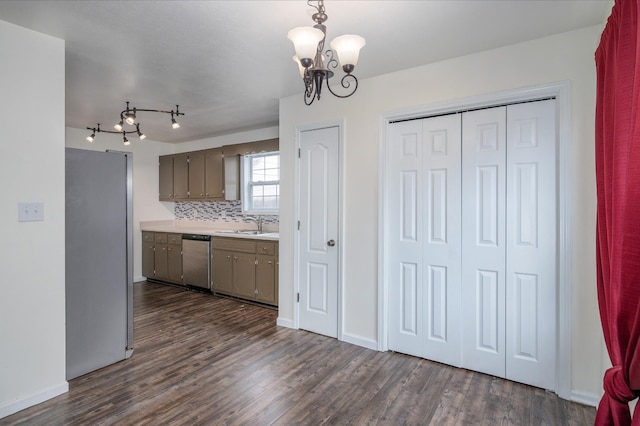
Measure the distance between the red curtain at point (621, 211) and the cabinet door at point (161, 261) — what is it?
555cm

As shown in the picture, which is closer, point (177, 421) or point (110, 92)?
point (177, 421)

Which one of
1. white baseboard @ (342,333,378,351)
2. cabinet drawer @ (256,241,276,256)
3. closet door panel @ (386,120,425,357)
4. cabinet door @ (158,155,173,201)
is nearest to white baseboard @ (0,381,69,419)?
white baseboard @ (342,333,378,351)

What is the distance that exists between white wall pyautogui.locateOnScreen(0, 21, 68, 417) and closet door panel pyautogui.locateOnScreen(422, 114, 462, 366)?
2.76 metres

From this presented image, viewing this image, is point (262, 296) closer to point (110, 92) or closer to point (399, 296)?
point (399, 296)

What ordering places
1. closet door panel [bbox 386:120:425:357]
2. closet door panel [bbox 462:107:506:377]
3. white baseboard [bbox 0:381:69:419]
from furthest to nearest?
closet door panel [bbox 386:120:425:357]
closet door panel [bbox 462:107:506:377]
white baseboard [bbox 0:381:69:419]

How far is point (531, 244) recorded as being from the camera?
8.13ft

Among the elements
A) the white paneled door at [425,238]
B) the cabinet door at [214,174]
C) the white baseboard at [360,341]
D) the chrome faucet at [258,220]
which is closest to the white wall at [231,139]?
the cabinet door at [214,174]

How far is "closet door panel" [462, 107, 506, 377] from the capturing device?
2.59 metres

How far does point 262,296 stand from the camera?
445 centimetres

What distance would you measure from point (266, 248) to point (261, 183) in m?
1.26

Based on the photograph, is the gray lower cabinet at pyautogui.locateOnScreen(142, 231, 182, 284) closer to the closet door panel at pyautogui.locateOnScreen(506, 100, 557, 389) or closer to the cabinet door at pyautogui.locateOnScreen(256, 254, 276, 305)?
the cabinet door at pyautogui.locateOnScreen(256, 254, 276, 305)

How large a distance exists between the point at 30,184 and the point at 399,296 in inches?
113

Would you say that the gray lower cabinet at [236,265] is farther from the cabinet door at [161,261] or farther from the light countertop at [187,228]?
the light countertop at [187,228]

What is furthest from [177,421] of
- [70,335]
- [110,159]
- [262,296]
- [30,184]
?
[262,296]
